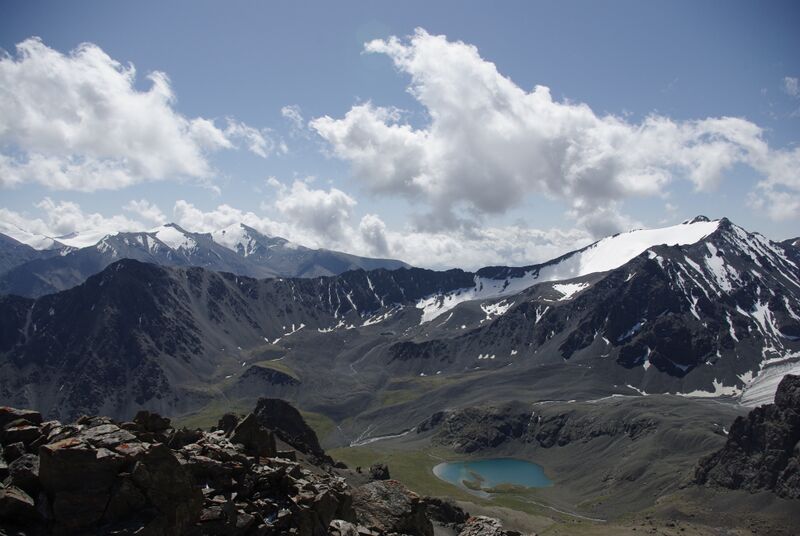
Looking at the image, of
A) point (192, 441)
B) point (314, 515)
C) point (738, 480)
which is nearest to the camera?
point (314, 515)

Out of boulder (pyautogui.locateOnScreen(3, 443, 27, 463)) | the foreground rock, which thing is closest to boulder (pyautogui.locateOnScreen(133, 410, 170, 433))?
boulder (pyautogui.locateOnScreen(3, 443, 27, 463))

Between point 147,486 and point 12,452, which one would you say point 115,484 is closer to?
point 147,486

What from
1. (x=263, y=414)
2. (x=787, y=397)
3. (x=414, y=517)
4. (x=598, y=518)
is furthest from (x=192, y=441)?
(x=787, y=397)

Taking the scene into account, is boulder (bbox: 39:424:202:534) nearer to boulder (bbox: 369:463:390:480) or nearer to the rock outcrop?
the rock outcrop

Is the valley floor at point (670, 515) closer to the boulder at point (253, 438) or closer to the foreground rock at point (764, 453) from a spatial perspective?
the foreground rock at point (764, 453)

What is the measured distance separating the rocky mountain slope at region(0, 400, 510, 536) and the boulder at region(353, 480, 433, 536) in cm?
488

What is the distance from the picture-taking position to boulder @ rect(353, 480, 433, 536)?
1691 inches

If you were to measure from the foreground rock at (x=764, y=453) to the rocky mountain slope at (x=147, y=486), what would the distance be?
558ft

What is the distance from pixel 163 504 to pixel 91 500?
317 centimetres

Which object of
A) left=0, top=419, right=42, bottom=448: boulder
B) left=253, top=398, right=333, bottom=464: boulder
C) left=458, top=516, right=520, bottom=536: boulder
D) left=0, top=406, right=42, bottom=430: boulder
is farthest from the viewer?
left=253, top=398, right=333, bottom=464: boulder

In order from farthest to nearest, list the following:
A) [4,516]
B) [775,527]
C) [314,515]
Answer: [775,527] → [314,515] → [4,516]

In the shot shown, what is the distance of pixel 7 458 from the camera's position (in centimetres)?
2956

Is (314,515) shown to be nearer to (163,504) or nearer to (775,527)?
(163,504)

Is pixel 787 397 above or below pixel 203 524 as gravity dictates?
below
